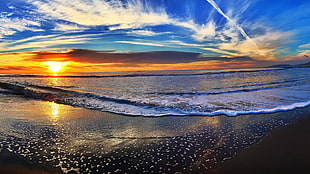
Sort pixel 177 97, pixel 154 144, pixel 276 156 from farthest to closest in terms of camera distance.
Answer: pixel 177 97, pixel 154 144, pixel 276 156

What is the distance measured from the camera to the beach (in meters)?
3.23

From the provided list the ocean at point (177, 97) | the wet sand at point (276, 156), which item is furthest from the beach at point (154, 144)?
the ocean at point (177, 97)

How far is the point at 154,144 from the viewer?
4.17 m

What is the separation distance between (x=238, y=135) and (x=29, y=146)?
4.78 metres

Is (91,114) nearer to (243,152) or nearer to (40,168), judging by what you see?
(40,168)

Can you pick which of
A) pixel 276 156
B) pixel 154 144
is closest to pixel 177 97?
pixel 154 144

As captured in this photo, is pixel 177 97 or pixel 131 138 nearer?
pixel 131 138

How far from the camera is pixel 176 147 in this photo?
401 centimetres

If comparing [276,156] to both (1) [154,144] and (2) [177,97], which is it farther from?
(2) [177,97]

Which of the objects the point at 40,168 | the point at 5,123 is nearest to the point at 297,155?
the point at 40,168

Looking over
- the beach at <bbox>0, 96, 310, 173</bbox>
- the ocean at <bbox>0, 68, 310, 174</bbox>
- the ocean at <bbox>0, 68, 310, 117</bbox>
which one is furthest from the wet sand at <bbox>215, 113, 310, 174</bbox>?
the ocean at <bbox>0, 68, 310, 117</bbox>

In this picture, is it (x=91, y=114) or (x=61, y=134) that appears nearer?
(x=61, y=134)

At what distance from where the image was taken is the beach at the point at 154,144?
3.23 m

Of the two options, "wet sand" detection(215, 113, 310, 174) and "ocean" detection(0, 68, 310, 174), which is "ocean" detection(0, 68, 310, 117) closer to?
"ocean" detection(0, 68, 310, 174)
